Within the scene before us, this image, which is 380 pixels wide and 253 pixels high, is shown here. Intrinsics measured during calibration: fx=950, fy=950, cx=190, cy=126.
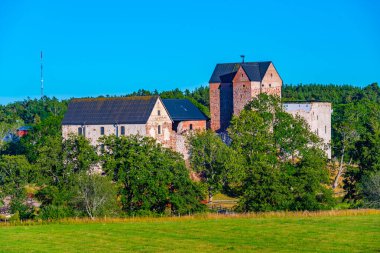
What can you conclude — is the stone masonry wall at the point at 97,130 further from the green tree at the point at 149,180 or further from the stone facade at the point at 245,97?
the green tree at the point at 149,180

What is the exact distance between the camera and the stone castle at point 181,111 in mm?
78688

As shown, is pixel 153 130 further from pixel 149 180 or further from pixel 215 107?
pixel 149 180

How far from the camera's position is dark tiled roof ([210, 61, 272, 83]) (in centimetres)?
8325

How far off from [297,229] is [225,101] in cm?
3907

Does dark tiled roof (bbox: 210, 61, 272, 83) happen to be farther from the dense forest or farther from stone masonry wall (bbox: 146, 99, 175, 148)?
stone masonry wall (bbox: 146, 99, 175, 148)

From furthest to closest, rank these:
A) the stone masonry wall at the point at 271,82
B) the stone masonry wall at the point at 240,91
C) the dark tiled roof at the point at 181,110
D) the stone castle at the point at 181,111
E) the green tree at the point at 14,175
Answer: the dark tiled roof at the point at 181,110 < the stone masonry wall at the point at 271,82 < the stone masonry wall at the point at 240,91 < the stone castle at the point at 181,111 < the green tree at the point at 14,175

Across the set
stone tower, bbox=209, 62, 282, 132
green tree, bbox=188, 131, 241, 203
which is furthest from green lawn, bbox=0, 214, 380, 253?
stone tower, bbox=209, 62, 282, 132

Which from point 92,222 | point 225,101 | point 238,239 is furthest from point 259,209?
point 225,101

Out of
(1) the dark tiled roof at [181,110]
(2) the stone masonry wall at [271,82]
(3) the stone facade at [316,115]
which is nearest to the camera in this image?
(2) the stone masonry wall at [271,82]

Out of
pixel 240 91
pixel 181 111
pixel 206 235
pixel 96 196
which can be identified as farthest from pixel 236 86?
pixel 206 235

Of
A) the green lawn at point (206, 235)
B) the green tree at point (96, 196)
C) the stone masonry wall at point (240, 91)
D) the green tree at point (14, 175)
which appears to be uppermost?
the stone masonry wall at point (240, 91)

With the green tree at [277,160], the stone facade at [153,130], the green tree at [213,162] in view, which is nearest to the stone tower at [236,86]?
the green tree at [277,160]

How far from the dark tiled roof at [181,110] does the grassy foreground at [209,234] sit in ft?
99.2

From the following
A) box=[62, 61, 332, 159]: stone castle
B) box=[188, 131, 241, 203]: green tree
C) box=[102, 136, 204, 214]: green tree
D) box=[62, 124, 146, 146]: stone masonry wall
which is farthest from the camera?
box=[62, 61, 332, 159]: stone castle
